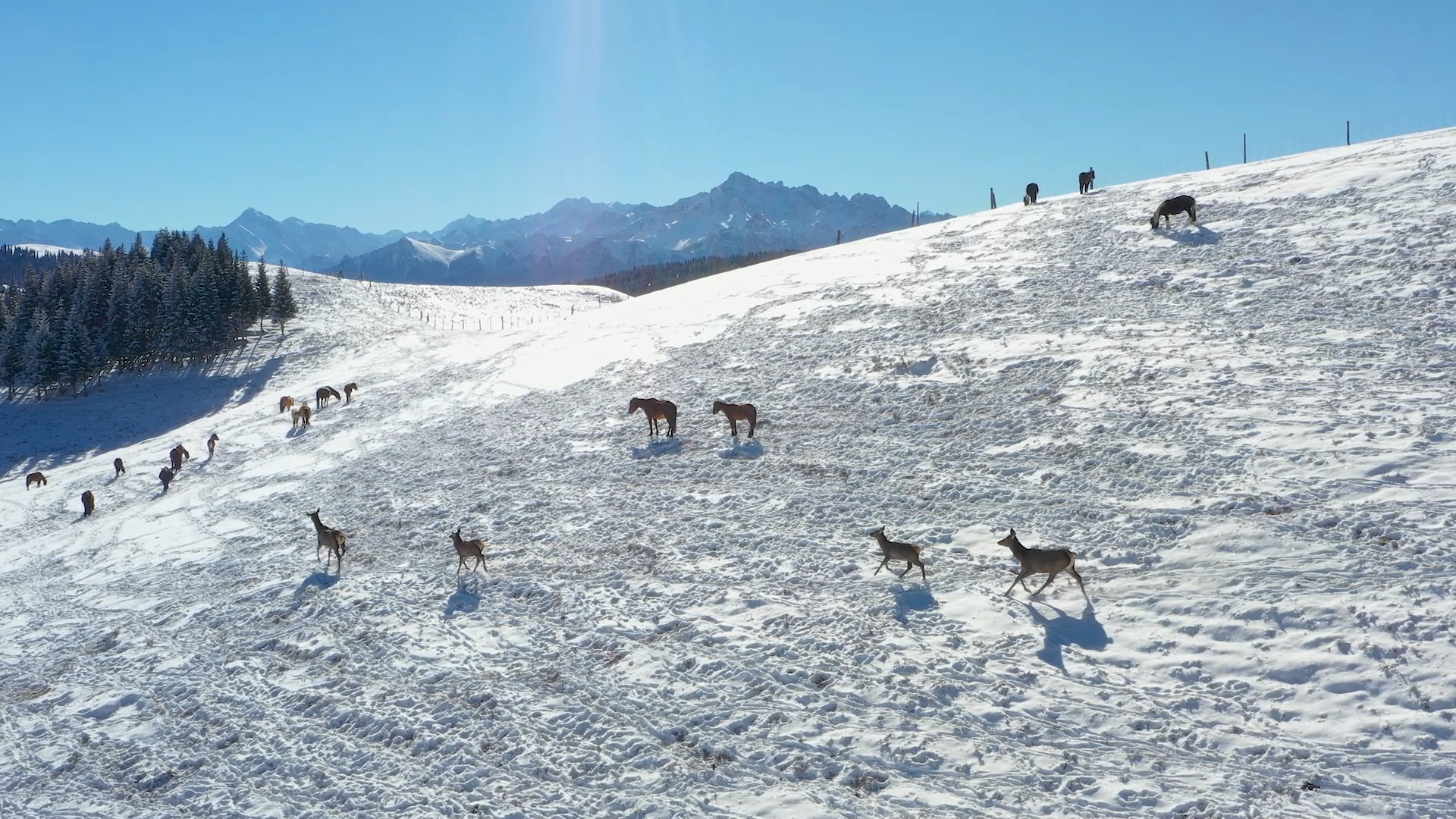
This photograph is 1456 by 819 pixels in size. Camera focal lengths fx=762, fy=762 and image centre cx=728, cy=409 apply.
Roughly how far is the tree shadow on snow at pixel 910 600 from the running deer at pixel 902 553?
322 mm

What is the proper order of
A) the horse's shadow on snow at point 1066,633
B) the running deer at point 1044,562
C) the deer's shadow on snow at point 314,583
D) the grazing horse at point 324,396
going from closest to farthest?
the horse's shadow on snow at point 1066,633, the running deer at point 1044,562, the deer's shadow on snow at point 314,583, the grazing horse at point 324,396

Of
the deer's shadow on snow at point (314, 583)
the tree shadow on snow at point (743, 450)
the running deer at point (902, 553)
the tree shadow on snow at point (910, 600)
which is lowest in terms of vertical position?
the tree shadow on snow at point (910, 600)

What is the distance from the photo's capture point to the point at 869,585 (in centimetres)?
1392

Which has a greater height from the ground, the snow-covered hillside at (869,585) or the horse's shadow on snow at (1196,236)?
the horse's shadow on snow at (1196,236)

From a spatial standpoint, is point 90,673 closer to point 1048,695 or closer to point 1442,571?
point 1048,695

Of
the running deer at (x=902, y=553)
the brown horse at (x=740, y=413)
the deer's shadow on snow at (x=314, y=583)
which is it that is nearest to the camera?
the running deer at (x=902, y=553)

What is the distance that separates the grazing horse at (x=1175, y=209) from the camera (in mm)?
31469

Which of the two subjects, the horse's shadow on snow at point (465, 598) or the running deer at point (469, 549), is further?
the running deer at point (469, 549)

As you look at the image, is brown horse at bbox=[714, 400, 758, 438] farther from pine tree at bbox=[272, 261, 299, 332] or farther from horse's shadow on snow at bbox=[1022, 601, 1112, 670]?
pine tree at bbox=[272, 261, 299, 332]

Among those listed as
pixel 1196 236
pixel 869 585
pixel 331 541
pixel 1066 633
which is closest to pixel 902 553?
pixel 869 585

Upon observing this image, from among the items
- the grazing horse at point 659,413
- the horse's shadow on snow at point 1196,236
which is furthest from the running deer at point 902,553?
the horse's shadow on snow at point 1196,236

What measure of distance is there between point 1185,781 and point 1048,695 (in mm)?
1938

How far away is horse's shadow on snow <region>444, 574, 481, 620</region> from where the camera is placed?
15.4 meters

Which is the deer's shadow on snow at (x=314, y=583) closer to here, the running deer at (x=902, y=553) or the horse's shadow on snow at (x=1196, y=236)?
the running deer at (x=902, y=553)
